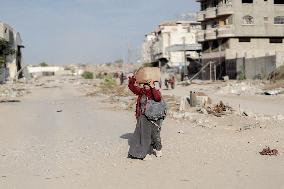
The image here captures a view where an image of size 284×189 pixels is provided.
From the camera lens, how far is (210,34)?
58156 millimetres

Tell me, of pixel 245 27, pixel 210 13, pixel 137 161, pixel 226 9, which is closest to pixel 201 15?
pixel 210 13

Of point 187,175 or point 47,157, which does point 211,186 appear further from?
point 47,157

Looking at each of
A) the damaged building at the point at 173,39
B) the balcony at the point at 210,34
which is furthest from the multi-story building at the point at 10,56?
the balcony at the point at 210,34

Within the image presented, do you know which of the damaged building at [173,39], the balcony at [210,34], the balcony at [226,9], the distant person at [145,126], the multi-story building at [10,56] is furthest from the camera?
the damaged building at [173,39]

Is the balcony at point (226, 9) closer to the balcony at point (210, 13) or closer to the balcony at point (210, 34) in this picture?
the balcony at point (210, 13)

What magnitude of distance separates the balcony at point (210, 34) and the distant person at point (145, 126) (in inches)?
1961

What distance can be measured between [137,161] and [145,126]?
1.99 feet

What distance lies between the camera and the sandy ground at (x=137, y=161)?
22.3ft

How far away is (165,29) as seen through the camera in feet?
329

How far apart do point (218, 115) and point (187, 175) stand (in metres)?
9.03

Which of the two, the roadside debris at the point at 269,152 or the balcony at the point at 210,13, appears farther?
the balcony at the point at 210,13

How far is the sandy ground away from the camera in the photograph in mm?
6809

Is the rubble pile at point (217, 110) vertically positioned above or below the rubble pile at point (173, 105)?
above

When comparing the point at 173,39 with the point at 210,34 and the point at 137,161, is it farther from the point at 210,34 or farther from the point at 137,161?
the point at 137,161
